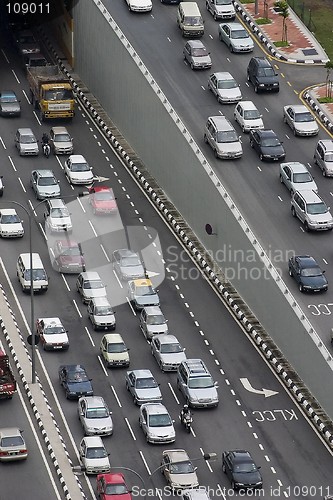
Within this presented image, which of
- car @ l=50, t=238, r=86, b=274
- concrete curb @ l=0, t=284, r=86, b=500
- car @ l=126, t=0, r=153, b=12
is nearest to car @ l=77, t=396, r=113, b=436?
concrete curb @ l=0, t=284, r=86, b=500

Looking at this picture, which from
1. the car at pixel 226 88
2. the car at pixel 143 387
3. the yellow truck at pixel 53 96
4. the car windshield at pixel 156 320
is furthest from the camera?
the yellow truck at pixel 53 96

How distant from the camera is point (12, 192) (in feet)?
488

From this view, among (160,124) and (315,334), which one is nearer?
(315,334)

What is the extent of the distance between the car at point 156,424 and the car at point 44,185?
29599 mm

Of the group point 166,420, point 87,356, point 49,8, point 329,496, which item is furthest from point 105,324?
point 49,8

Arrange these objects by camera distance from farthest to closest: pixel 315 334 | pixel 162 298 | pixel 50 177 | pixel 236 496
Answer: pixel 50 177, pixel 162 298, pixel 315 334, pixel 236 496

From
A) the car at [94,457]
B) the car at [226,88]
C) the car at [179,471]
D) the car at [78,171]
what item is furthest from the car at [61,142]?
the car at [179,471]

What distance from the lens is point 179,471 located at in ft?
380

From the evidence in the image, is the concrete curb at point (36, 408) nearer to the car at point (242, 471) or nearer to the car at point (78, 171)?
the car at point (242, 471)

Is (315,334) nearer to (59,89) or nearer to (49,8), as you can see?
(59,89)

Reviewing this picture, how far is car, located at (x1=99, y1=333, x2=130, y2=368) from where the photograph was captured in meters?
128

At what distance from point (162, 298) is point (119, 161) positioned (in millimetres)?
21098

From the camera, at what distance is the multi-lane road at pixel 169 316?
120 m

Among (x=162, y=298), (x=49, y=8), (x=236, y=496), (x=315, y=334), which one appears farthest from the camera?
(x=49, y=8)
